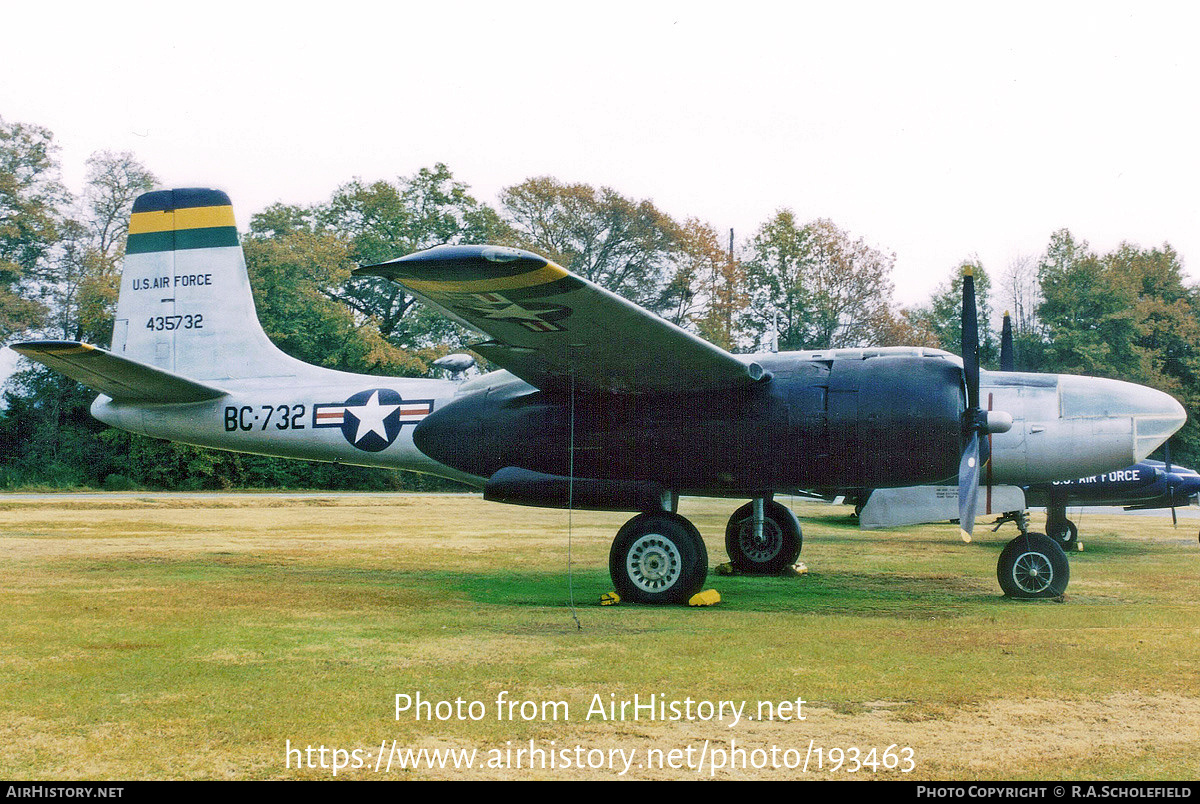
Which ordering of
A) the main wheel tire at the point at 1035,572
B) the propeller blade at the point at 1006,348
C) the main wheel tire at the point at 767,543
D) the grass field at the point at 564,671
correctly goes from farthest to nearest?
the main wheel tire at the point at 767,543 → the propeller blade at the point at 1006,348 → the main wheel tire at the point at 1035,572 → the grass field at the point at 564,671

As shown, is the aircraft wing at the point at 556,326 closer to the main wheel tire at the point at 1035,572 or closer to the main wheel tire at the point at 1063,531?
the main wheel tire at the point at 1035,572

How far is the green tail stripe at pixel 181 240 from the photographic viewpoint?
12672 millimetres

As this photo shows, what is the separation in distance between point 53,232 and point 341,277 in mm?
11798

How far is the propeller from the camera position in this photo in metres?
8.78

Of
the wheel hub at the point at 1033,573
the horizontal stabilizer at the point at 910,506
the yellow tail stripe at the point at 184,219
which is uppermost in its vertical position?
the yellow tail stripe at the point at 184,219

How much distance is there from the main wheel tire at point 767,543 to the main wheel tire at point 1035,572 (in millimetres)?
2909

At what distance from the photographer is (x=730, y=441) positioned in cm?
929

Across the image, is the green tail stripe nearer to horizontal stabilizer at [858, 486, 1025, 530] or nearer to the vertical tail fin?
the vertical tail fin

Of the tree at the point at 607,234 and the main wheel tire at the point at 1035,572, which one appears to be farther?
the tree at the point at 607,234

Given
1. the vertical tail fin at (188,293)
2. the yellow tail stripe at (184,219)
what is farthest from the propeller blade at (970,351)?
the yellow tail stripe at (184,219)

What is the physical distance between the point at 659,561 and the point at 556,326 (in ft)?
8.58

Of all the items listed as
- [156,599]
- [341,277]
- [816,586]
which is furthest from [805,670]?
[341,277]

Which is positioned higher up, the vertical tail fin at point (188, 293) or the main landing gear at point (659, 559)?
the vertical tail fin at point (188, 293)
